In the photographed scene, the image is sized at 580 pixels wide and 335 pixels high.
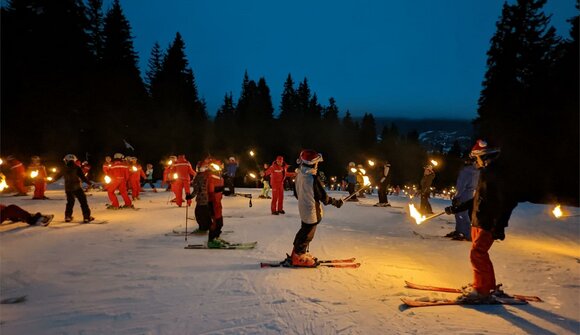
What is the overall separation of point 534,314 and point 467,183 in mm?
5039

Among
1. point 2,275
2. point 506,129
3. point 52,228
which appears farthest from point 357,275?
point 506,129

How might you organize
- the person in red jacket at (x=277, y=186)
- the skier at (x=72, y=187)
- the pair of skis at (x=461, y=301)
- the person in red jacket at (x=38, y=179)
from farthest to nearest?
the person in red jacket at (x=38, y=179) → the person in red jacket at (x=277, y=186) → the skier at (x=72, y=187) → the pair of skis at (x=461, y=301)

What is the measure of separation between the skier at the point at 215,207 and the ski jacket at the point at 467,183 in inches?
232

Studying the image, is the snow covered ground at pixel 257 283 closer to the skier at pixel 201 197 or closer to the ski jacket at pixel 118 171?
the skier at pixel 201 197

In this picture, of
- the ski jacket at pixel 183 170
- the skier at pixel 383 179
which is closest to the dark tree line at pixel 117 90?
the skier at pixel 383 179

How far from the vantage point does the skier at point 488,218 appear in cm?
521

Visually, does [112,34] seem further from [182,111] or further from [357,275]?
[357,275]

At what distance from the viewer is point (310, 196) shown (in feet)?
23.3

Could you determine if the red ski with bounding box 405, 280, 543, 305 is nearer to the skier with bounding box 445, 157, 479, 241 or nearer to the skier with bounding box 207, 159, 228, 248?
the skier with bounding box 445, 157, 479, 241

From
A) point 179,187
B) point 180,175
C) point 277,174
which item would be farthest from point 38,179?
point 277,174

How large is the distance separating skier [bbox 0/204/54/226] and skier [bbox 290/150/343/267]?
800 cm

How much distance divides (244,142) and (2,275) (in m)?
54.8

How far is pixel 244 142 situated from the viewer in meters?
60.6

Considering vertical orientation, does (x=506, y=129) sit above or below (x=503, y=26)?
below
